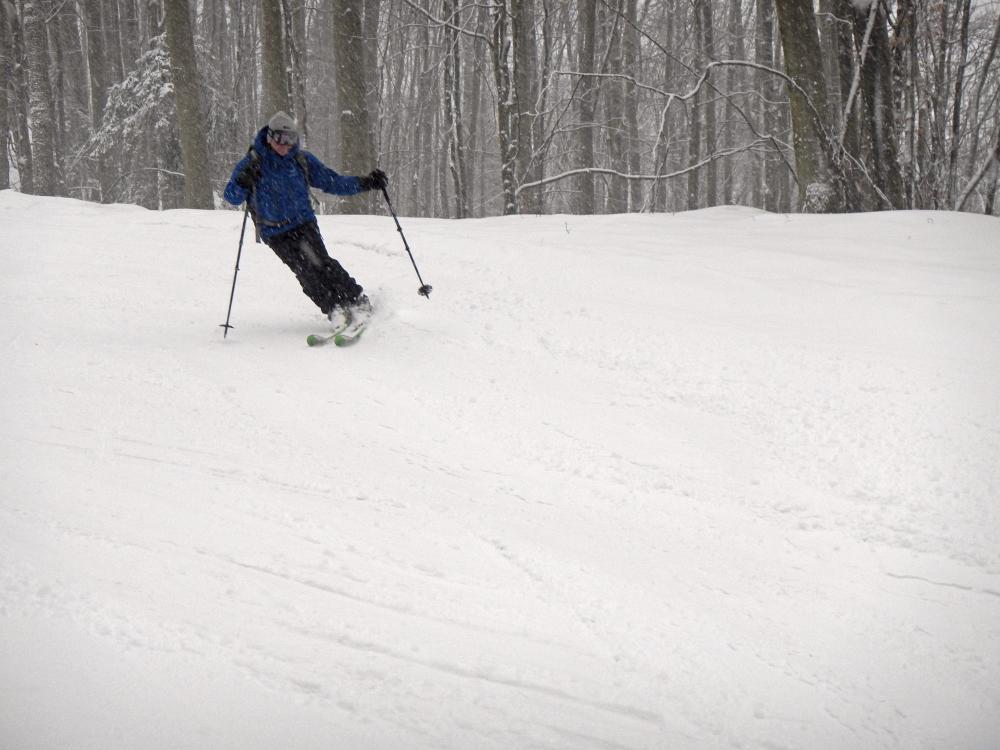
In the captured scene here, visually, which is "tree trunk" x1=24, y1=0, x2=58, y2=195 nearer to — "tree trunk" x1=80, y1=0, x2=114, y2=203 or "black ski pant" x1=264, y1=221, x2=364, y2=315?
"tree trunk" x1=80, y1=0, x2=114, y2=203

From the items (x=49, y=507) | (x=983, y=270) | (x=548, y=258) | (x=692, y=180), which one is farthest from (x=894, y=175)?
(x=692, y=180)

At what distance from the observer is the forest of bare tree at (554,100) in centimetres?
819

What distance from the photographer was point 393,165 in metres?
28.8

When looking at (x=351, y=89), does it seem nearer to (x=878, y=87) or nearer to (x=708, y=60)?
(x=878, y=87)

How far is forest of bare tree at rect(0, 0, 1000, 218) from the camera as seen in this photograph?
819cm

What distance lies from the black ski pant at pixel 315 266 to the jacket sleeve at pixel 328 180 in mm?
351

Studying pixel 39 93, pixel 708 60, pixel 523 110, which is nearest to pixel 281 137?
pixel 523 110

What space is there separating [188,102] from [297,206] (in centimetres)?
831

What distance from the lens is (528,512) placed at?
11.1ft

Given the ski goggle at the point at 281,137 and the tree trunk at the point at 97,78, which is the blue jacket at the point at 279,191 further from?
the tree trunk at the point at 97,78

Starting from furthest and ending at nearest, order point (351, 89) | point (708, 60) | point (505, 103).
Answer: point (708, 60)
point (351, 89)
point (505, 103)

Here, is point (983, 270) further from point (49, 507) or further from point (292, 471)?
point (49, 507)

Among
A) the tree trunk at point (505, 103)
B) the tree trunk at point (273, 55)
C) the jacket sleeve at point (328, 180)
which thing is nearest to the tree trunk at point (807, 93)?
the tree trunk at point (505, 103)

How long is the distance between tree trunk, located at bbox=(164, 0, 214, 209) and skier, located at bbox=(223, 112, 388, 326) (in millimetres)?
7747
